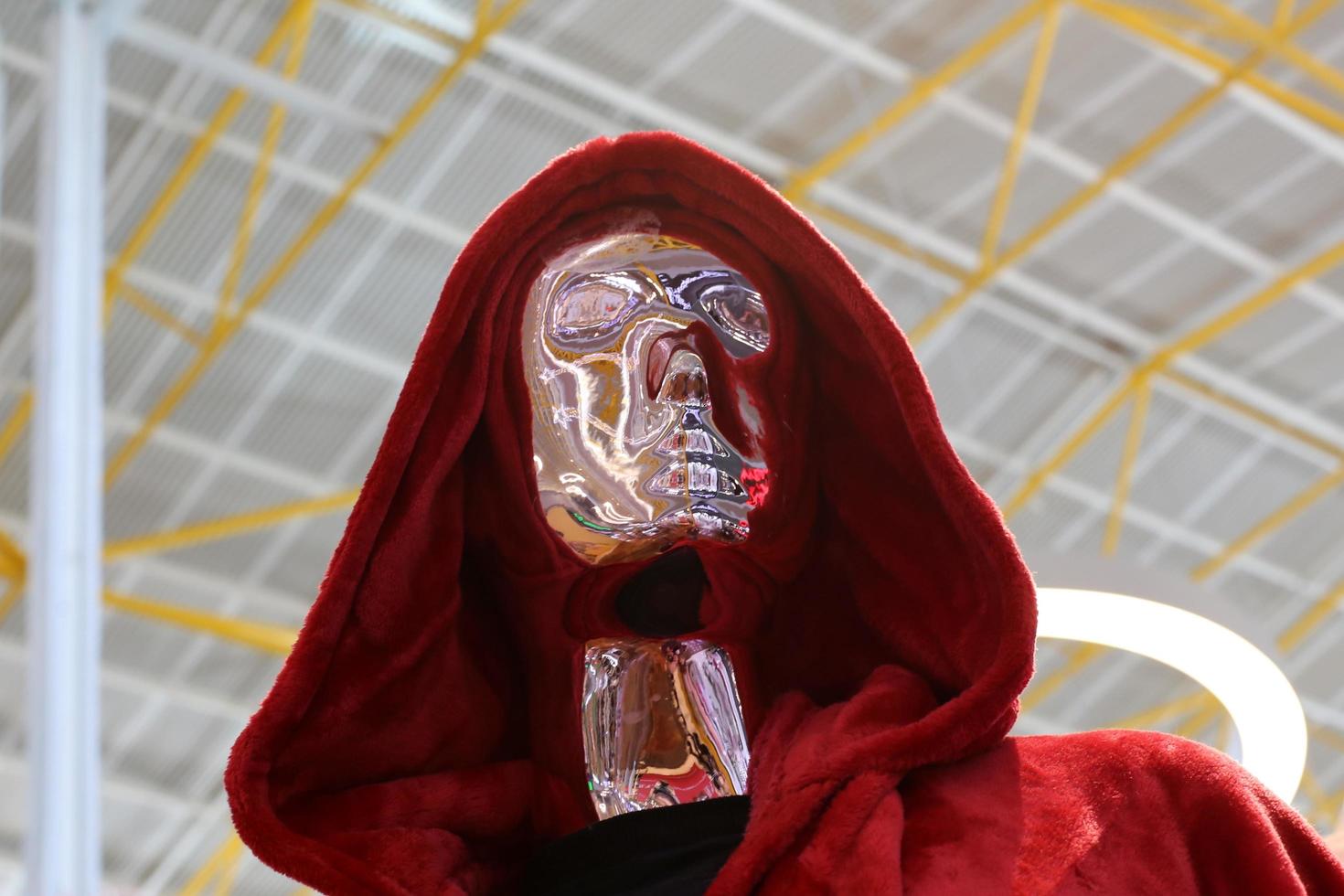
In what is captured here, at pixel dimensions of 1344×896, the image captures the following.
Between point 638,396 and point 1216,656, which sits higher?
point 638,396

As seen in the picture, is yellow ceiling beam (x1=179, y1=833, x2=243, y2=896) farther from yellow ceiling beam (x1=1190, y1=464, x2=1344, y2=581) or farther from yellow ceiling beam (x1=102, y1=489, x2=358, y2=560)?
yellow ceiling beam (x1=1190, y1=464, x2=1344, y2=581)

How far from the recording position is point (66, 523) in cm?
852

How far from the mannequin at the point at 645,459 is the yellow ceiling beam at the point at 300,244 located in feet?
35.6

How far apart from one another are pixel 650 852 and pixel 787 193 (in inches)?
505

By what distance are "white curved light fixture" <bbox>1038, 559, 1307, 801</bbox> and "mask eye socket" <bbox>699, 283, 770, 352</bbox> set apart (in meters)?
0.66

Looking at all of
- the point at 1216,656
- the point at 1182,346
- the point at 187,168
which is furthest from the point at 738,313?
the point at 1182,346

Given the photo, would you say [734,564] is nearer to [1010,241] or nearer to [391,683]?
[391,683]

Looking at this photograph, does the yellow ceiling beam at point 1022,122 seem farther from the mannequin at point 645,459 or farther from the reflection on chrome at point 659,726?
the reflection on chrome at point 659,726

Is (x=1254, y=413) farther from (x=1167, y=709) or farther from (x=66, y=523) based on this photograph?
(x=66, y=523)

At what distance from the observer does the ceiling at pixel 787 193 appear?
13219 millimetres

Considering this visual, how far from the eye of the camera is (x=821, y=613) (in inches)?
91.7

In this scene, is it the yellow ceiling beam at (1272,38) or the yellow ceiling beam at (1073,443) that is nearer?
the yellow ceiling beam at (1272,38)

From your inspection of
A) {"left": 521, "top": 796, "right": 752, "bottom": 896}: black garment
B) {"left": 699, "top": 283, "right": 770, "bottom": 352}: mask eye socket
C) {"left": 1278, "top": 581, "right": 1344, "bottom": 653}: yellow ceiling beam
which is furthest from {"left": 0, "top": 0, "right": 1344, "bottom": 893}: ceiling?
{"left": 521, "top": 796, "right": 752, "bottom": 896}: black garment

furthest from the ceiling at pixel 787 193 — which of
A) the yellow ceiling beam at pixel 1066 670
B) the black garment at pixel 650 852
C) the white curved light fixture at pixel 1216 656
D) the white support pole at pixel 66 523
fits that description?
the black garment at pixel 650 852
